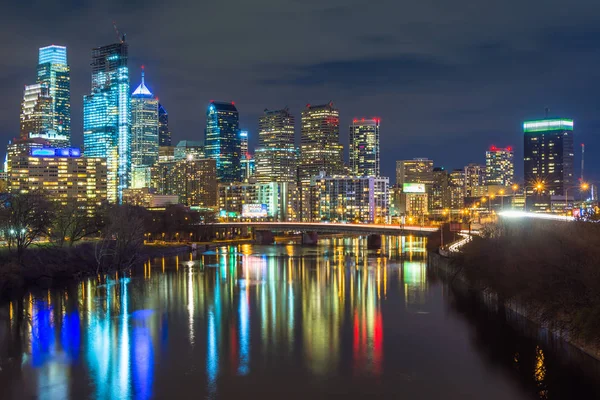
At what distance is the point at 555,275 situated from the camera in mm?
32281

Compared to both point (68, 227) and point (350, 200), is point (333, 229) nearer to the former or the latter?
point (68, 227)

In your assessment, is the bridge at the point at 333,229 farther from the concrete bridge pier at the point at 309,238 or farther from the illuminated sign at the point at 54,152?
the illuminated sign at the point at 54,152

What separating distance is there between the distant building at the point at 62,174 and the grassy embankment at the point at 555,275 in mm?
128686

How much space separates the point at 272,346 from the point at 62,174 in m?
142

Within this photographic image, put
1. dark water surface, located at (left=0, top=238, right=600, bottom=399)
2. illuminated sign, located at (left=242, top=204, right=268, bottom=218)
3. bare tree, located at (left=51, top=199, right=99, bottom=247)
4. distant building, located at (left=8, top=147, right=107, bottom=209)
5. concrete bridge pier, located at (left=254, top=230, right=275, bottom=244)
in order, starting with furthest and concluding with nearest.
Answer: illuminated sign, located at (left=242, top=204, right=268, bottom=218) < distant building, located at (left=8, top=147, right=107, bottom=209) < concrete bridge pier, located at (left=254, top=230, right=275, bottom=244) < bare tree, located at (left=51, top=199, right=99, bottom=247) < dark water surface, located at (left=0, top=238, right=600, bottom=399)

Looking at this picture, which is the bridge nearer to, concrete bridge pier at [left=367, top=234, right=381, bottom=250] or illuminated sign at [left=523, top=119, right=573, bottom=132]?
concrete bridge pier at [left=367, top=234, right=381, bottom=250]

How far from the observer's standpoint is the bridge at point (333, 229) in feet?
297

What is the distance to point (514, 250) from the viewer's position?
4112cm

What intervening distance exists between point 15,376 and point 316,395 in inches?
489

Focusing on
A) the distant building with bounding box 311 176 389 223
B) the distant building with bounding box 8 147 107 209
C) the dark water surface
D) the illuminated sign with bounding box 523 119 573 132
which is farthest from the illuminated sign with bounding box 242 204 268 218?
the dark water surface

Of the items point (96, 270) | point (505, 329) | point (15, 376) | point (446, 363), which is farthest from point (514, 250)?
point (96, 270)

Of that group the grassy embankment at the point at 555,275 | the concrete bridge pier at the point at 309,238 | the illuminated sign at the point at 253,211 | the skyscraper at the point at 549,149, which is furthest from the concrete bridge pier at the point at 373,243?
the skyscraper at the point at 549,149

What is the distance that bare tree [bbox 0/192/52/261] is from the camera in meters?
57.5

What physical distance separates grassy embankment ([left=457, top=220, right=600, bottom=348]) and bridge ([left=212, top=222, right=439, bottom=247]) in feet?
144
